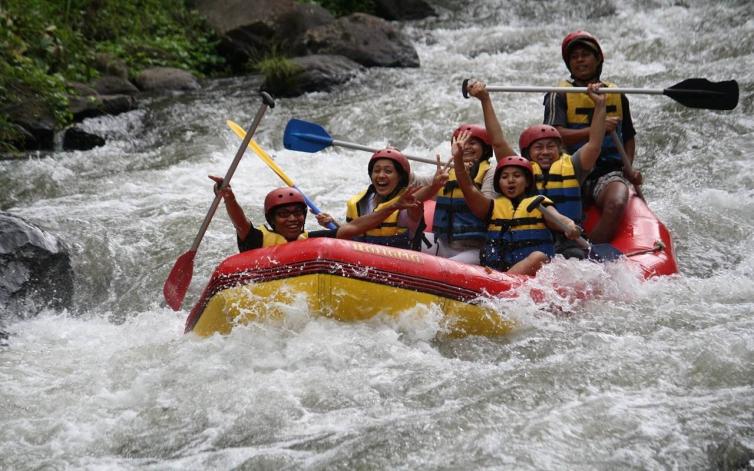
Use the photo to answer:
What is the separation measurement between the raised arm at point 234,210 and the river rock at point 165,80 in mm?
6792

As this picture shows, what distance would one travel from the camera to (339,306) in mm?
4230

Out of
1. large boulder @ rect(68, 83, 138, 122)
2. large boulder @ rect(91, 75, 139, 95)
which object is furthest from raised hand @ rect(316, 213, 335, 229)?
large boulder @ rect(91, 75, 139, 95)

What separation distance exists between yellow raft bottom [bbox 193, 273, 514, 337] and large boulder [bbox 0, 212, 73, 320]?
4.98 feet

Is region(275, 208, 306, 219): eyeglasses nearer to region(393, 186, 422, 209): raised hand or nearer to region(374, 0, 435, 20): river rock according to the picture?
region(393, 186, 422, 209): raised hand

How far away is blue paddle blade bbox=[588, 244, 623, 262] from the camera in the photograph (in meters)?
4.91

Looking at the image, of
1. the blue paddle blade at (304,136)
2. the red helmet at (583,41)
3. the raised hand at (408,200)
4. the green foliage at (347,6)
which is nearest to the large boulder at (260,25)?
the green foliage at (347,6)

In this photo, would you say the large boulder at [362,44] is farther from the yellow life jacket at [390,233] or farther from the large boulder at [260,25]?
the yellow life jacket at [390,233]

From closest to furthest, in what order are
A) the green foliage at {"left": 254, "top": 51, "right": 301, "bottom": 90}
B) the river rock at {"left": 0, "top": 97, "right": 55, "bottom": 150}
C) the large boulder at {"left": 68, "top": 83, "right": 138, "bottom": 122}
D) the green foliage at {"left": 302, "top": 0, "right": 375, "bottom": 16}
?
1. the river rock at {"left": 0, "top": 97, "right": 55, "bottom": 150}
2. the large boulder at {"left": 68, "top": 83, "right": 138, "bottom": 122}
3. the green foliage at {"left": 254, "top": 51, "right": 301, "bottom": 90}
4. the green foliage at {"left": 302, "top": 0, "right": 375, "bottom": 16}

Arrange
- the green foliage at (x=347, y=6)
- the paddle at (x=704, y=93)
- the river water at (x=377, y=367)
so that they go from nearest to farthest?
the river water at (x=377, y=367), the paddle at (x=704, y=93), the green foliage at (x=347, y=6)

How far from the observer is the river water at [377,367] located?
11.3 feet

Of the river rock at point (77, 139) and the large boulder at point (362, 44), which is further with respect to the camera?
the large boulder at point (362, 44)

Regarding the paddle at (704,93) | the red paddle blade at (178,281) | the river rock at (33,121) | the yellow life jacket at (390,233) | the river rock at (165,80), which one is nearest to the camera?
the yellow life jacket at (390,233)

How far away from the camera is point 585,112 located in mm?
5719

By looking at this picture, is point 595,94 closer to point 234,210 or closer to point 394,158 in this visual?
point 394,158
